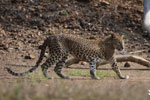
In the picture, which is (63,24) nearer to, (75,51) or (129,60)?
(129,60)

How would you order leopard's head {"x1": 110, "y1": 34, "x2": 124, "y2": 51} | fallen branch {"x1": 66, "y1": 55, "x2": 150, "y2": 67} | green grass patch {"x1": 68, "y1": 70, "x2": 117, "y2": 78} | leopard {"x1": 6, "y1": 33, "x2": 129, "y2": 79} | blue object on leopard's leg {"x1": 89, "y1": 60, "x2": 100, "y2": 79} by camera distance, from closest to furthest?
leopard {"x1": 6, "y1": 33, "x2": 129, "y2": 79}, blue object on leopard's leg {"x1": 89, "y1": 60, "x2": 100, "y2": 79}, leopard's head {"x1": 110, "y1": 34, "x2": 124, "y2": 51}, green grass patch {"x1": 68, "y1": 70, "x2": 117, "y2": 78}, fallen branch {"x1": 66, "y1": 55, "x2": 150, "y2": 67}

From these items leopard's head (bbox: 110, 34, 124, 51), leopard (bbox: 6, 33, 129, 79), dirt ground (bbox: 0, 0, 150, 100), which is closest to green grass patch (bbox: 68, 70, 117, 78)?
leopard (bbox: 6, 33, 129, 79)

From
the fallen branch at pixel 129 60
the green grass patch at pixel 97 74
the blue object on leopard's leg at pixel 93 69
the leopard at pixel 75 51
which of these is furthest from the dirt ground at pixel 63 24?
the blue object on leopard's leg at pixel 93 69

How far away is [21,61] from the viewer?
50.1 feet

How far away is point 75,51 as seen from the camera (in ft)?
39.4

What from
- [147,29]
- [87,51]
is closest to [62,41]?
[87,51]

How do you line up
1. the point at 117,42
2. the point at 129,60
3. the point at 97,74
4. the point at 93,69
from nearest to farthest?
the point at 93,69 → the point at 117,42 → the point at 97,74 → the point at 129,60

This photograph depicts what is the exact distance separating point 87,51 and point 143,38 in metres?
7.00

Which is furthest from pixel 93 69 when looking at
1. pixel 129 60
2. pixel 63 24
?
pixel 63 24

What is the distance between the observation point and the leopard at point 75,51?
1175 cm

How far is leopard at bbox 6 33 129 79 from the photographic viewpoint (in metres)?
11.8

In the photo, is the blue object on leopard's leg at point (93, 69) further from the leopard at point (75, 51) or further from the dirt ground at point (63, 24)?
the dirt ground at point (63, 24)

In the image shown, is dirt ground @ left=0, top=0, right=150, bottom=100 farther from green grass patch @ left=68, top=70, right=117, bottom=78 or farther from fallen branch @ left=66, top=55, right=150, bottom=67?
green grass patch @ left=68, top=70, right=117, bottom=78

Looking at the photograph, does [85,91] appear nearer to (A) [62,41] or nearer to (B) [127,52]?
(A) [62,41]
